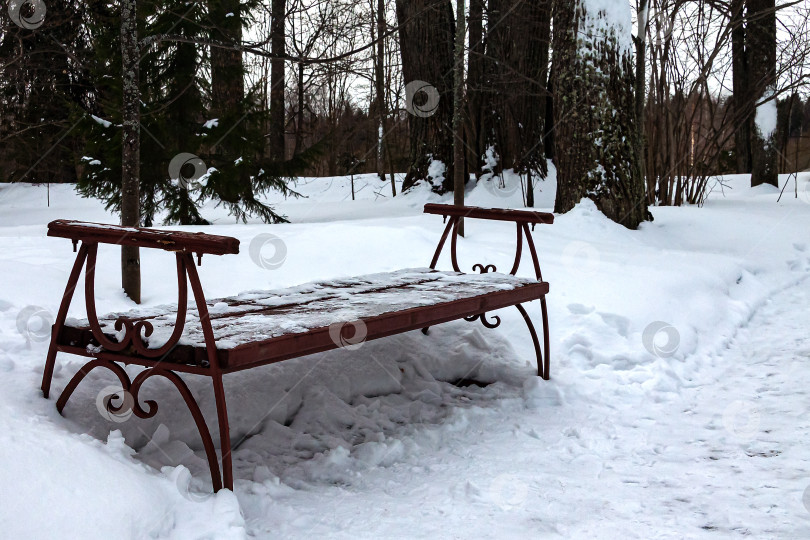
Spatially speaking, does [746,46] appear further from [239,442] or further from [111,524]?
[111,524]

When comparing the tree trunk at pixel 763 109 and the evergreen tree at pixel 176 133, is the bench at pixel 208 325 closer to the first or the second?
the evergreen tree at pixel 176 133

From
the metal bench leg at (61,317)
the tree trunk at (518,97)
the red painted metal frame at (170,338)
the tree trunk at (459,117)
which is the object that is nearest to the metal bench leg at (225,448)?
the red painted metal frame at (170,338)

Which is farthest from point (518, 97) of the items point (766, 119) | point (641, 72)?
point (766, 119)

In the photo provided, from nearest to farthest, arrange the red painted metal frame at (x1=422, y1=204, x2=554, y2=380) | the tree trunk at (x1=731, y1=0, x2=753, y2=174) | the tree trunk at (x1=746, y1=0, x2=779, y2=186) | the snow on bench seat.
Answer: the snow on bench seat < the red painted metal frame at (x1=422, y1=204, x2=554, y2=380) < the tree trunk at (x1=731, y1=0, x2=753, y2=174) < the tree trunk at (x1=746, y1=0, x2=779, y2=186)

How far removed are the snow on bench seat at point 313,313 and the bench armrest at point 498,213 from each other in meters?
0.38

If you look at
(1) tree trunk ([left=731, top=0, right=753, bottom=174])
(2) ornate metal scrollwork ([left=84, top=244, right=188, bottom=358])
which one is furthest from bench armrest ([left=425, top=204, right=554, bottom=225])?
(1) tree trunk ([left=731, top=0, right=753, bottom=174])

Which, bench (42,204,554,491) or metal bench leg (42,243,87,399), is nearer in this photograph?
bench (42,204,554,491)

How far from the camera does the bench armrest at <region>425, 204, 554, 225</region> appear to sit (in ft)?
13.8

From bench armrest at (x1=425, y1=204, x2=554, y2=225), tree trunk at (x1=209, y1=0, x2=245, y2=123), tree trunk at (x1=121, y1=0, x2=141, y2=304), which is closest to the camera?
tree trunk at (x1=121, y1=0, x2=141, y2=304)

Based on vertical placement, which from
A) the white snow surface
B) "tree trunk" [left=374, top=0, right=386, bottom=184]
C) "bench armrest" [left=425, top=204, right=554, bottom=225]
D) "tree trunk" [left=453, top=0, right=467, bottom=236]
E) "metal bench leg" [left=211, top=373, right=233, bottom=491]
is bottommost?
"metal bench leg" [left=211, top=373, right=233, bottom=491]

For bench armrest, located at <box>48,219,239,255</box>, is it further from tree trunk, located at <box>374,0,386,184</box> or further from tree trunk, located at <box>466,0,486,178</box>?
tree trunk, located at <box>466,0,486,178</box>

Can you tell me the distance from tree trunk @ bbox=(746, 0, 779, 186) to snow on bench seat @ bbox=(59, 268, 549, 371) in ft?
34.4

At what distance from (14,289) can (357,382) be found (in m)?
1.69

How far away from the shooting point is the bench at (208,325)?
2287 millimetres
